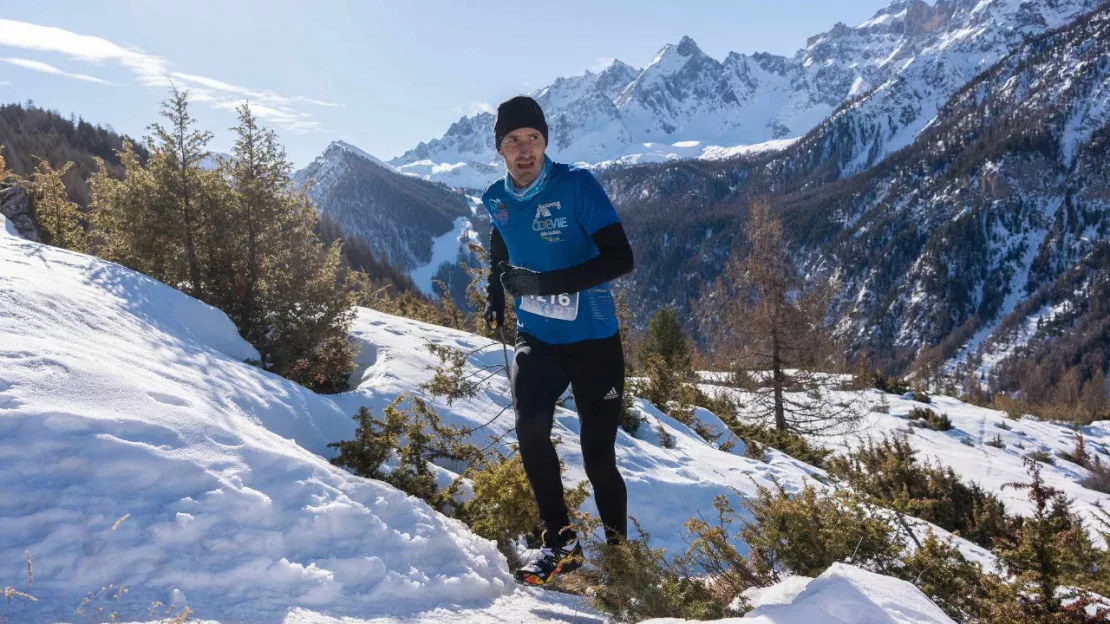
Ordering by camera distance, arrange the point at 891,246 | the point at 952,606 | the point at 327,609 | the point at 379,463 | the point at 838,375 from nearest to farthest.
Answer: the point at 327,609 < the point at 952,606 < the point at 379,463 < the point at 838,375 < the point at 891,246

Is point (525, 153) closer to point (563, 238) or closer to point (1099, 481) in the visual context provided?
point (563, 238)

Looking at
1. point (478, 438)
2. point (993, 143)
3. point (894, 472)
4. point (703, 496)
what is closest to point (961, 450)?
point (894, 472)

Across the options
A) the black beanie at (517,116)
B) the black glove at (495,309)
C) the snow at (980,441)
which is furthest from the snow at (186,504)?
the snow at (980,441)

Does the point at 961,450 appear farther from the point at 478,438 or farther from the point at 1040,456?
the point at 478,438

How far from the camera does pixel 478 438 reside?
635cm

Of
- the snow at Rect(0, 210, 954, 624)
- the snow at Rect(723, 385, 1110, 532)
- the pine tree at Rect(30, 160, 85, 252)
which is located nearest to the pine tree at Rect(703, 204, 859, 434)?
the snow at Rect(723, 385, 1110, 532)

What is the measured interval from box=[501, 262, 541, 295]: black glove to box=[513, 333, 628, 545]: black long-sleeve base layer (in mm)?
347

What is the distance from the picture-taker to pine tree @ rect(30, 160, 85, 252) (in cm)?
1302

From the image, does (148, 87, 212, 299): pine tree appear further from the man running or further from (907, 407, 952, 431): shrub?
(907, 407, 952, 431): shrub

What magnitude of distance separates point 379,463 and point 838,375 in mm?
16207

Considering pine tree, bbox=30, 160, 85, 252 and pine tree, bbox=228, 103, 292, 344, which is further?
pine tree, bbox=30, 160, 85, 252

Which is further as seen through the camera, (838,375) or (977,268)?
(977,268)

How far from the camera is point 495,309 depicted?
384 cm

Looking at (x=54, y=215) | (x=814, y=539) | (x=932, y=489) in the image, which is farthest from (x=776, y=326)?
(x=54, y=215)
